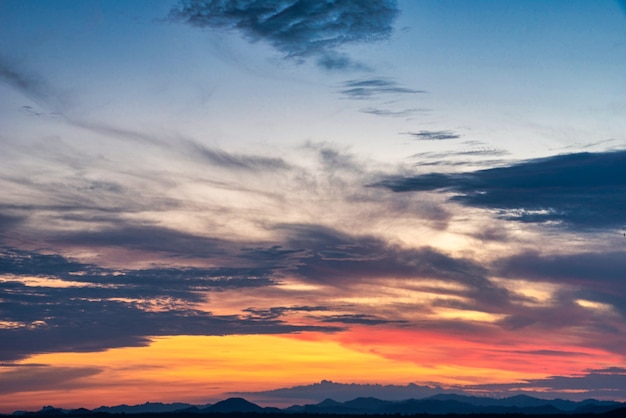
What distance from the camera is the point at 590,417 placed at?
5492 inches

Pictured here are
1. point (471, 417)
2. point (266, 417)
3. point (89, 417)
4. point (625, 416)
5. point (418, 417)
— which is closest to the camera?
point (625, 416)

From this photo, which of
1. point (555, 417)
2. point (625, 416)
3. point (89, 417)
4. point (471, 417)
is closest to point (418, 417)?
point (471, 417)

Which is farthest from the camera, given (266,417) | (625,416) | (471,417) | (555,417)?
Result: (266,417)

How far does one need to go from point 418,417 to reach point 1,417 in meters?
85.0

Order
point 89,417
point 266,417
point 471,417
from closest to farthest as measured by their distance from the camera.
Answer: point 471,417 → point 266,417 → point 89,417

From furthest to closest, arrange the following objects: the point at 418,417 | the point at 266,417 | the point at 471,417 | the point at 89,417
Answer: the point at 89,417 < the point at 266,417 < the point at 418,417 < the point at 471,417

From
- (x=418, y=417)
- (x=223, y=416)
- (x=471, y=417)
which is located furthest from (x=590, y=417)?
(x=223, y=416)

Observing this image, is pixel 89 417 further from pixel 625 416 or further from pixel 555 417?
pixel 625 416

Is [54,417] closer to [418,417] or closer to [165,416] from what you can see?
[165,416]

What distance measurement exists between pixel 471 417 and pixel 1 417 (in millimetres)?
94705

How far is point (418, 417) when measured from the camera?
160000mm

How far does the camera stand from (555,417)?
139m

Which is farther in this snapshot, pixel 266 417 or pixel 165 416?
pixel 165 416

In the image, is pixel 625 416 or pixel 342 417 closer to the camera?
pixel 625 416
